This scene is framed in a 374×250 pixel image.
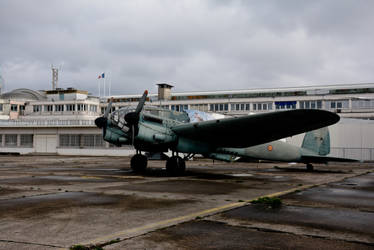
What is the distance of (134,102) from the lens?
90312 mm

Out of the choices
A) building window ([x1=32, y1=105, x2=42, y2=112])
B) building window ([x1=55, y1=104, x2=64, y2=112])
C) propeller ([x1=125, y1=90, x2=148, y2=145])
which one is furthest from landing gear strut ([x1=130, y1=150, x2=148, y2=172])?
building window ([x1=32, y1=105, x2=42, y2=112])

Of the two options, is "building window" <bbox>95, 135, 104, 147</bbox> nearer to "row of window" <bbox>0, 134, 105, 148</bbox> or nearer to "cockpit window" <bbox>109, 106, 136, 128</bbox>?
"row of window" <bbox>0, 134, 105, 148</bbox>

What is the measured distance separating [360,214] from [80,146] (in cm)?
5165

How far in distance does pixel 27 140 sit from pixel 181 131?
160 ft

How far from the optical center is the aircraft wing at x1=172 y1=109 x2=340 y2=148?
14664mm

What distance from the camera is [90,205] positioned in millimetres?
8664

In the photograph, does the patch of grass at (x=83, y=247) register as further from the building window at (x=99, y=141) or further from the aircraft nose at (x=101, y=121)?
the building window at (x=99, y=141)

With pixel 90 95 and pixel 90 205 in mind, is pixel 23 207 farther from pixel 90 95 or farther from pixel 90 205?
pixel 90 95

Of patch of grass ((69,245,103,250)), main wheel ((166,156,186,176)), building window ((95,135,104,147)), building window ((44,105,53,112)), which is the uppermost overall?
building window ((44,105,53,112))

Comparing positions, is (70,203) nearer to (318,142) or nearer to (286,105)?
(318,142)

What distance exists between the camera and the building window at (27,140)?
58.8m

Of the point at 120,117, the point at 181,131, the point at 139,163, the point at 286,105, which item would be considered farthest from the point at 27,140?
the point at 286,105

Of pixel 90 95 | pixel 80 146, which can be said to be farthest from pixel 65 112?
pixel 80 146

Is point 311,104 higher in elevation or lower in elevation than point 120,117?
higher
